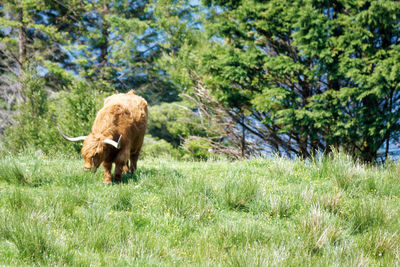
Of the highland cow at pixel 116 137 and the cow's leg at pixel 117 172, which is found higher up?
the highland cow at pixel 116 137

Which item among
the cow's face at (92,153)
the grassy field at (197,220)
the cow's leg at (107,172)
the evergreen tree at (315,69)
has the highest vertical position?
the evergreen tree at (315,69)

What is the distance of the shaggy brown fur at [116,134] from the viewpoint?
568cm

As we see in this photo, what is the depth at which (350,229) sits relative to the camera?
428cm

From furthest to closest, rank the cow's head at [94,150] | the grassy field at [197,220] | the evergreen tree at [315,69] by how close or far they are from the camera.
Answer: the evergreen tree at [315,69]
the cow's head at [94,150]
the grassy field at [197,220]

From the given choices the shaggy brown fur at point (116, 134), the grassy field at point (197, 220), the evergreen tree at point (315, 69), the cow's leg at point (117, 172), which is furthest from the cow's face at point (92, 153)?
the evergreen tree at point (315, 69)

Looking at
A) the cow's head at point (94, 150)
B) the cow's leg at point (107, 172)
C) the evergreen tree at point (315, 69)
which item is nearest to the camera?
the cow's head at point (94, 150)

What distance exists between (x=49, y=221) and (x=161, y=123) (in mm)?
21018

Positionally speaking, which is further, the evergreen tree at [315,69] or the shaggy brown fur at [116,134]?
the evergreen tree at [315,69]

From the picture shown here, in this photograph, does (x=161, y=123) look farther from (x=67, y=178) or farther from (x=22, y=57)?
(x=67, y=178)

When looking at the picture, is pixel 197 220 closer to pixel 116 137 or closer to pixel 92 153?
pixel 92 153

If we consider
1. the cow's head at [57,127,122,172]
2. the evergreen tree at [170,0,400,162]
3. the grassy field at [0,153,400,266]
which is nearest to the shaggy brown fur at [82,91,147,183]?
the cow's head at [57,127,122,172]

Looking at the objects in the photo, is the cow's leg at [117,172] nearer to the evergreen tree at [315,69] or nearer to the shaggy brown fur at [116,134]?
the shaggy brown fur at [116,134]

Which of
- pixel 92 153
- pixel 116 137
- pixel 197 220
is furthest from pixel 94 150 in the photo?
pixel 197 220

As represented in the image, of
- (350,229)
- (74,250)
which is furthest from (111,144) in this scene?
(350,229)
